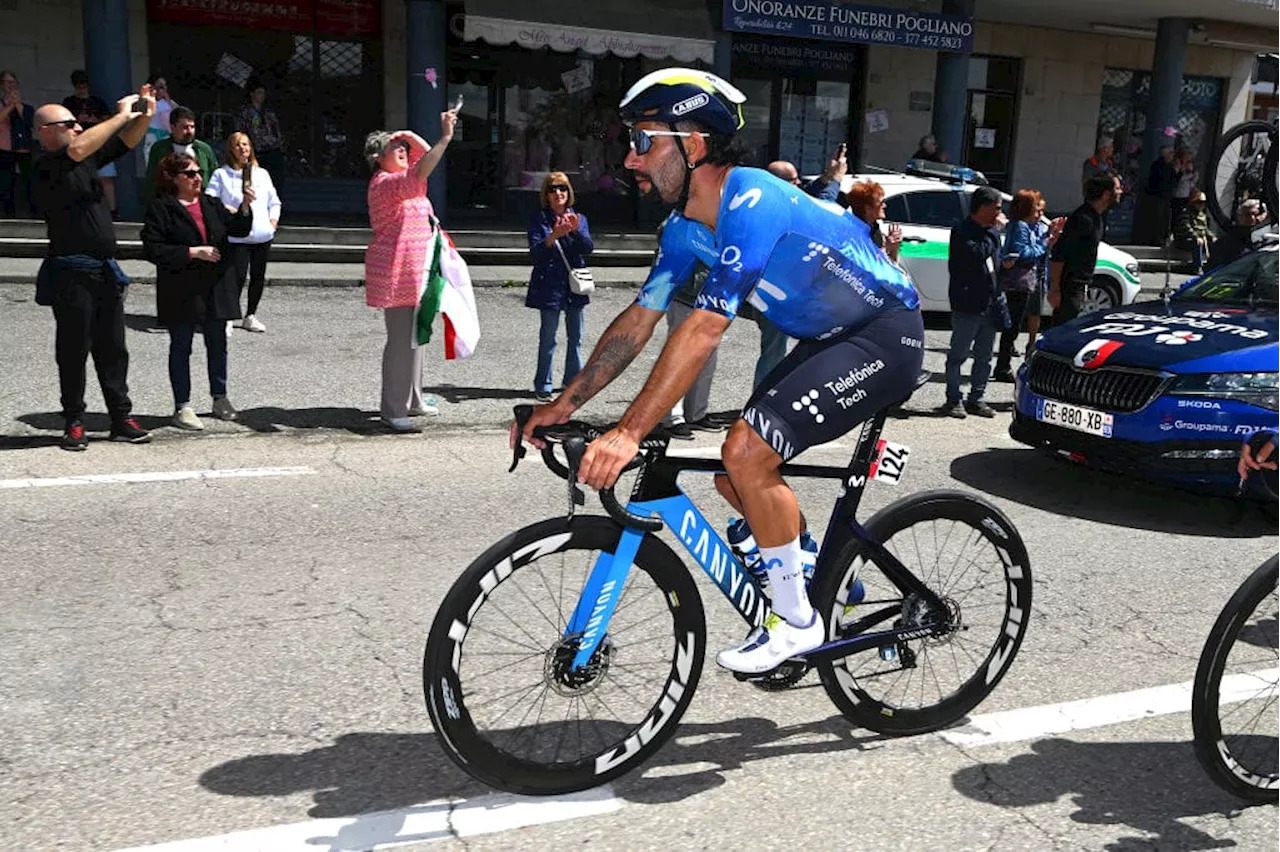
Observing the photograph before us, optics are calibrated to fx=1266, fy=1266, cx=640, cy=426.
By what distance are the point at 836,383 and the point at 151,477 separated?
185 inches

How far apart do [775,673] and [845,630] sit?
30 centimetres

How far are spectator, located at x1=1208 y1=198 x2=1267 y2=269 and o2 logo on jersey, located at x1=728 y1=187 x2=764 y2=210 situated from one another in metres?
7.96

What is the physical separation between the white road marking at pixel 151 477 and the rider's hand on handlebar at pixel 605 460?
14.2ft

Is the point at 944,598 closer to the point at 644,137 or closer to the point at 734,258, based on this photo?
the point at 734,258

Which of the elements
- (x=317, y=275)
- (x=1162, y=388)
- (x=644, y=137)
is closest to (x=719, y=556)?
(x=644, y=137)

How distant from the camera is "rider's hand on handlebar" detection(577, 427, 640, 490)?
10.7 ft

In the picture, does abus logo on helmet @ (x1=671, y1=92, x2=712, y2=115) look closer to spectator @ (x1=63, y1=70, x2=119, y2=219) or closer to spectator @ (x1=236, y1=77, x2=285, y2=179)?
spectator @ (x1=63, y1=70, x2=119, y2=219)

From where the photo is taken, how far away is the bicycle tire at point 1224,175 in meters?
8.72

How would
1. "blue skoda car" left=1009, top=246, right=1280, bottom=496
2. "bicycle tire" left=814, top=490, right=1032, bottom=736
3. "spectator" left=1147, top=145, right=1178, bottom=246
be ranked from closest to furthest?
"bicycle tire" left=814, top=490, right=1032, bottom=736 → "blue skoda car" left=1009, top=246, right=1280, bottom=496 → "spectator" left=1147, top=145, right=1178, bottom=246

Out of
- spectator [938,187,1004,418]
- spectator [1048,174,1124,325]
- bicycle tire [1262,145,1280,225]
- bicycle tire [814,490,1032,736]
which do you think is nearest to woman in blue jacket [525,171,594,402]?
spectator [938,187,1004,418]

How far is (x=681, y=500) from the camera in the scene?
3590mm

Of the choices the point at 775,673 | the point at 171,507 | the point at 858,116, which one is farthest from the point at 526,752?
the point at 858,116

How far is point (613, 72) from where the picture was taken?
2114 cm

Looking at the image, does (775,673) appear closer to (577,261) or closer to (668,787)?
(668,787)
